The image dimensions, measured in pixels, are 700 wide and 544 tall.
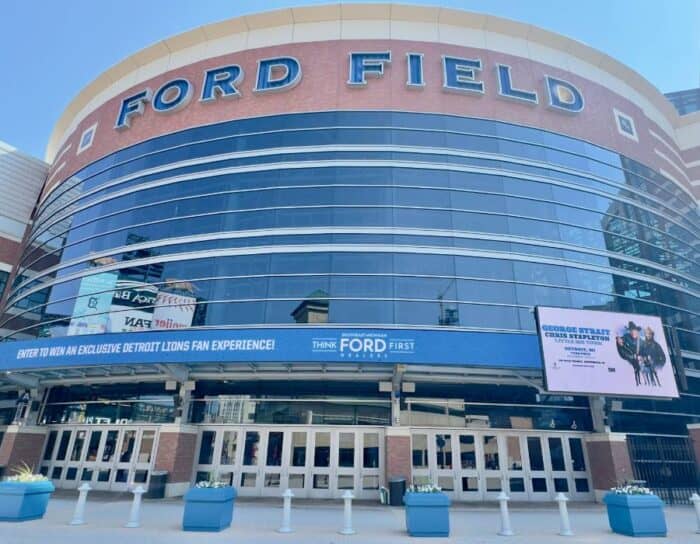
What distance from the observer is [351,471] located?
632 inches

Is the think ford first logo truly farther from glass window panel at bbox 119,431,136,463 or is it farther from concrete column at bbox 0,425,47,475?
concrete column at bbox 0,425,47,475

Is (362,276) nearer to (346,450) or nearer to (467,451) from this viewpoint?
(346,450)

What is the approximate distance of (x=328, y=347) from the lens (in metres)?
14.8

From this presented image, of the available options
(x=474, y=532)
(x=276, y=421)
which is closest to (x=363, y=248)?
(x=276, y=421)

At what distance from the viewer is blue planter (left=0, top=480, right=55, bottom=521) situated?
10.1 m

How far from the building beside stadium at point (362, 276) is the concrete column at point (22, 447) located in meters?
0.11

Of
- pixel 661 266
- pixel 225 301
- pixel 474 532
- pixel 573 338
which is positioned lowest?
pixel 474 532

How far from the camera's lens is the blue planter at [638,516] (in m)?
9.97

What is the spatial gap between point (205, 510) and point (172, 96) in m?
23.2

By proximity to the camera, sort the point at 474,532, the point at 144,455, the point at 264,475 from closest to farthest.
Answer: the point at 474,532 < the point at 264,475 < the point at 144,455

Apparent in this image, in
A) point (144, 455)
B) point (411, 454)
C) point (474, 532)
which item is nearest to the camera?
point (474, 532)

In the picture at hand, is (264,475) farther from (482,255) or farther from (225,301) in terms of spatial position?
(482,255)

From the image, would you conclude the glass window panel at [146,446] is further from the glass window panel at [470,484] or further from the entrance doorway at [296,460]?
the glass window panel at [470,484]

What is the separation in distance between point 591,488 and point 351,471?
9.77 metres
